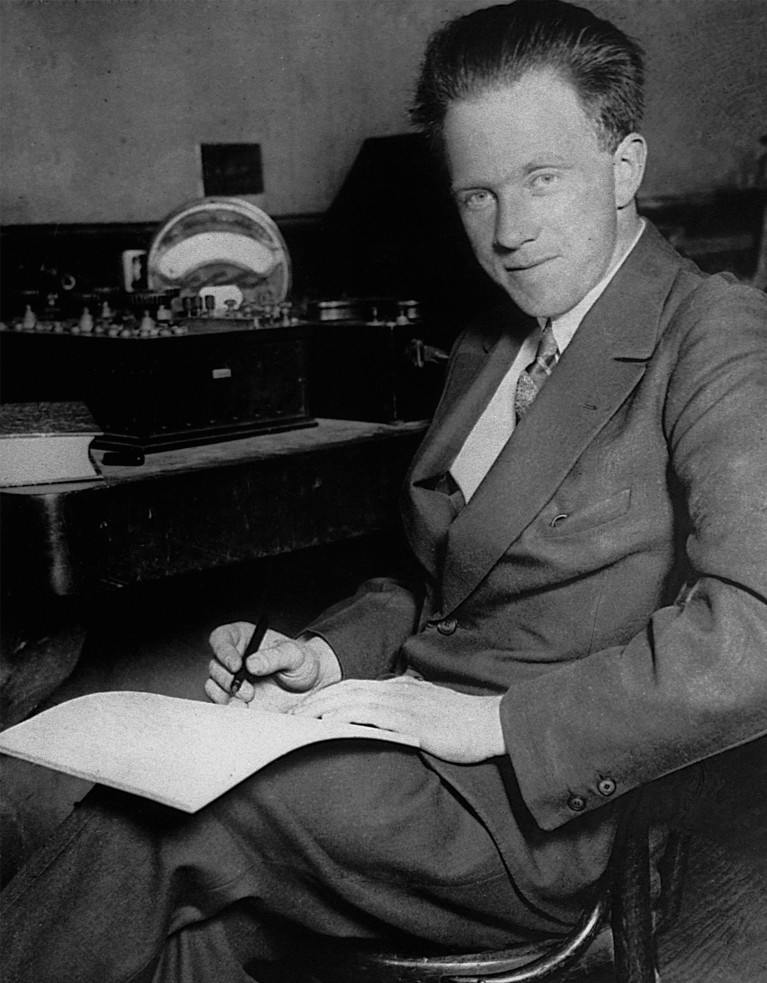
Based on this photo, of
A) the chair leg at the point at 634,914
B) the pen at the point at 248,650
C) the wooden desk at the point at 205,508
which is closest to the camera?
the chair leg at the point at 634,914

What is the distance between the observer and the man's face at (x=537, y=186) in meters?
1.18

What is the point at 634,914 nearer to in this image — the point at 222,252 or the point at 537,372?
the point at 537,372

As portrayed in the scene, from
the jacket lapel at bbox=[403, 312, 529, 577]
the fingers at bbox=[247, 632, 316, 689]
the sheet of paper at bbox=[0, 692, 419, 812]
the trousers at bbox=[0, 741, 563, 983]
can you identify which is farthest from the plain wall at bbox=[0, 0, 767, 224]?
the trousers at bbox=[0, 741, 563, 983]

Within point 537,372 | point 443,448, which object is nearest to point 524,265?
point 537,372

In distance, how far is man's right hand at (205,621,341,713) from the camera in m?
1.31

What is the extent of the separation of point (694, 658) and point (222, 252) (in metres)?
1.78

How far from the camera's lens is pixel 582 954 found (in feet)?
3.66

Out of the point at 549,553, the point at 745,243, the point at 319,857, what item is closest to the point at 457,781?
the point at 319,857

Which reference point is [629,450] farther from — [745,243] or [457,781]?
[745,243]

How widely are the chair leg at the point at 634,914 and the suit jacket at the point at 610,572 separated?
0.22ft

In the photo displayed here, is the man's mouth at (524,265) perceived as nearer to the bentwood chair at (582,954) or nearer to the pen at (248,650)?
the pen at (248,650)

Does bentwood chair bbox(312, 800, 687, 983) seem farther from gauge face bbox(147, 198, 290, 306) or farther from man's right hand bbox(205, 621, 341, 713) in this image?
gauge face bbox(147, 198, 290, 306)

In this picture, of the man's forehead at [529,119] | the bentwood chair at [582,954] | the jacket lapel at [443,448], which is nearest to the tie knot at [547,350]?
the jacket lapel at [443,448]

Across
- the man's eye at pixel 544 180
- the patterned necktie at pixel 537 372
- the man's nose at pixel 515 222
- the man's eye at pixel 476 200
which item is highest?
the man's eye at pixel 544 180
